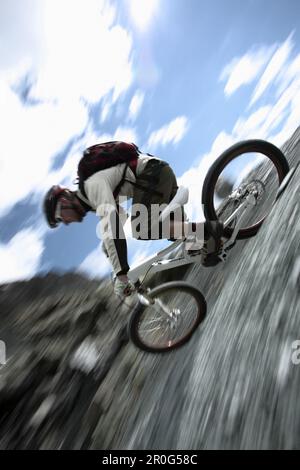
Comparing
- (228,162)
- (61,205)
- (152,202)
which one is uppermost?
(61,205)

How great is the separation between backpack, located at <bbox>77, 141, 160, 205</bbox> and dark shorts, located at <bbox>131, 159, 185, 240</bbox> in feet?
0.41

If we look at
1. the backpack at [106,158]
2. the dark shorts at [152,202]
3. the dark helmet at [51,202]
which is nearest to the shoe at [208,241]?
the dark shorts at [152,202]

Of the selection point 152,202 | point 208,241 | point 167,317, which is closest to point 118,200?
point 152,202

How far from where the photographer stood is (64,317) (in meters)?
11.5

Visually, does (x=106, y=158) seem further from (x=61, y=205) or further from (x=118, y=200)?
(x=61, y=205)

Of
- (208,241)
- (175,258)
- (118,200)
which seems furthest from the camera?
(175,258)

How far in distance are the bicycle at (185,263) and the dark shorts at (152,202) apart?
0.62 ft

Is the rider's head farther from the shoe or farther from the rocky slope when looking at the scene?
the rocky slope

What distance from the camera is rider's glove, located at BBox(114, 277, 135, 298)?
15.6ft

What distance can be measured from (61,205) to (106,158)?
0.94 metres

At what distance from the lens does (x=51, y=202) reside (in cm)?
482

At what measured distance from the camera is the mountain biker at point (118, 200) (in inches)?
182

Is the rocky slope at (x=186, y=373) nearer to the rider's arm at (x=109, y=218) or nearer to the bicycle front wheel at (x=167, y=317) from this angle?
the bicycle front wheel at (x=167, y=317)
